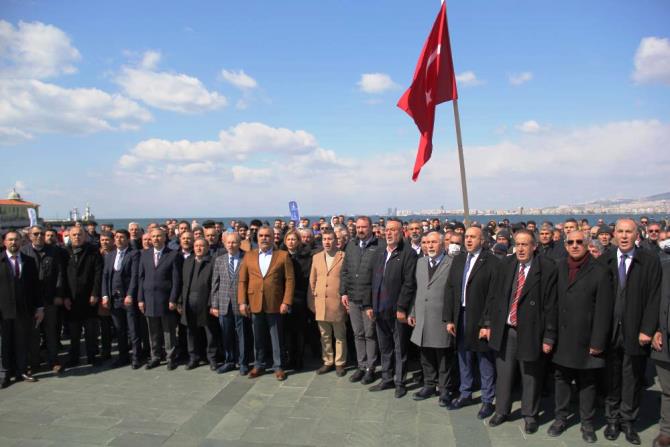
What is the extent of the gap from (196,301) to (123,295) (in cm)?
120

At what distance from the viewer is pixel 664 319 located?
3977 mm

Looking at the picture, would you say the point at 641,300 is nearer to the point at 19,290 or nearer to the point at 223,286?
the point at 223,286

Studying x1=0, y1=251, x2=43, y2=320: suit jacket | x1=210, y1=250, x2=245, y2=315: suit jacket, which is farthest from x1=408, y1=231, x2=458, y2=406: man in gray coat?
x1=0, y1=251, x2=43, y2=320: suit jacket

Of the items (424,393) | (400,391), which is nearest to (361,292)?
(400,391)

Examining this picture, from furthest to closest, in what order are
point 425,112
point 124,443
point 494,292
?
1. point 425,112
2. point 494,292
3. point 124,443

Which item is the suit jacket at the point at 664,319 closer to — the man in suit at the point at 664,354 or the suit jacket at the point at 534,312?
the man in suit at the point at 664,354

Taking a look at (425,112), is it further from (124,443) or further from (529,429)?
(124,443)

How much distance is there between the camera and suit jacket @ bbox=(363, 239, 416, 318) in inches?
209

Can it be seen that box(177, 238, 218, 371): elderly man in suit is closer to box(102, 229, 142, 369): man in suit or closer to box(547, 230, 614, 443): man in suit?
box(102, 229, 142, 369): man in suit

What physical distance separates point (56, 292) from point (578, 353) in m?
6.89

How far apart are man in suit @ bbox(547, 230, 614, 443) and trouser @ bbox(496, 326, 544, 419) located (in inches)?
8.1

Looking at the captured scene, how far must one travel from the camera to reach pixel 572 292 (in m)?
4.26

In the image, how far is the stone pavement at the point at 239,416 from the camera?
421 cm

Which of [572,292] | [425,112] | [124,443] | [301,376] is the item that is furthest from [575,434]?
[425,112]
